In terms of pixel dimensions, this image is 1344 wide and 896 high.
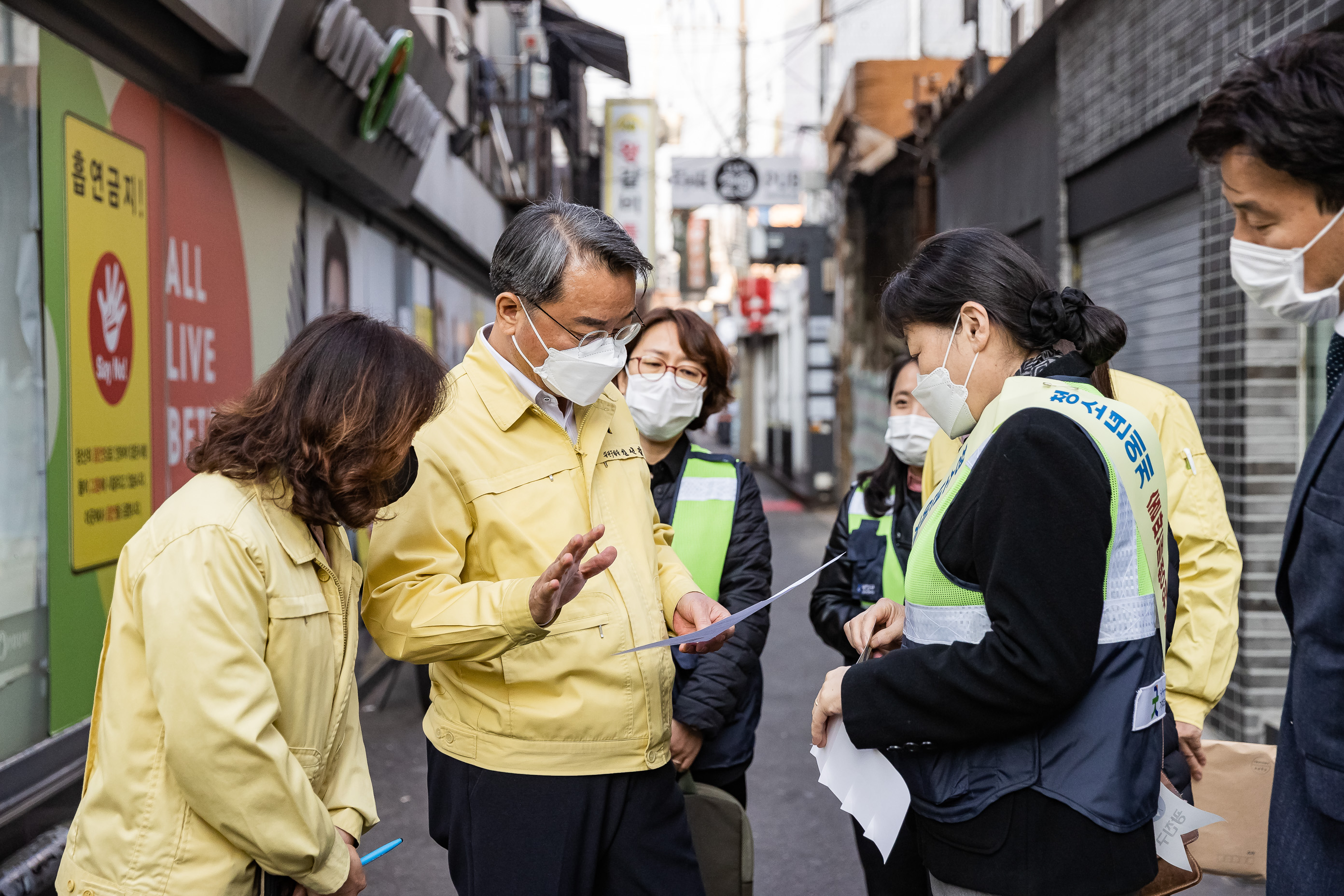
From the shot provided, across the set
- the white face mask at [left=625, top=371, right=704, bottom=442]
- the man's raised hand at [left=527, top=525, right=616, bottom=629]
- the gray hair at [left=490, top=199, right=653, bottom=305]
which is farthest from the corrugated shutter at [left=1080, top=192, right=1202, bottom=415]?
the man's raised hand at [left=527, top=525, right=616, bottom=629]

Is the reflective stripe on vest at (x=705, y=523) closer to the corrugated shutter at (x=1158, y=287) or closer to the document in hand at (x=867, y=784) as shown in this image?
the document in hand at (x=867, y=784)

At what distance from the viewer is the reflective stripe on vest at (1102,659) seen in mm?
1726

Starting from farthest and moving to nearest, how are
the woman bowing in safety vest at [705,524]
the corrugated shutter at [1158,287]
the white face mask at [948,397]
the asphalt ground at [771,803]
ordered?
1. the corrugated shutter at [1158,287]
2. the asphalt ground at [771,803]
3. the woman bowing in safety vest at [705,524]
4. the white face mask at [948,397]

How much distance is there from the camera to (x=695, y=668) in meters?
2.98

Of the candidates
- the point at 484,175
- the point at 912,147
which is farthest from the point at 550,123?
the point at 912,147

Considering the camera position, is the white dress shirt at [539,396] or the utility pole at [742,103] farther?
the utility pole at [742,103]

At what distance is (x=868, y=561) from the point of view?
11.4 feet

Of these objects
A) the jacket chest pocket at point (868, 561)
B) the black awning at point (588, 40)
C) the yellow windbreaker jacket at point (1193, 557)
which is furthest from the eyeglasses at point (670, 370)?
the black awning at point (588, 40)

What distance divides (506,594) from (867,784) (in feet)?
2.46

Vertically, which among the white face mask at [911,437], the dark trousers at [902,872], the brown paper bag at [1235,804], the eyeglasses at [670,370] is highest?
the eyeglasses at [670,370]

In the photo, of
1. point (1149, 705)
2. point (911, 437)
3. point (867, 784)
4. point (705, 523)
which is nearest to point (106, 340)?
point (705, 523)

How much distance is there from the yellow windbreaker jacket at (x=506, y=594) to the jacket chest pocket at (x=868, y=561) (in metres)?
1.27

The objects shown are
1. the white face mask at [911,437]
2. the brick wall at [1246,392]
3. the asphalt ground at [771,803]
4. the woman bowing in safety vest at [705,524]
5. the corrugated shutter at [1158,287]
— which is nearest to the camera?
the woman bowing in safety vest at [705,524]

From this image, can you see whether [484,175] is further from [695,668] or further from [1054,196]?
[695,668]
